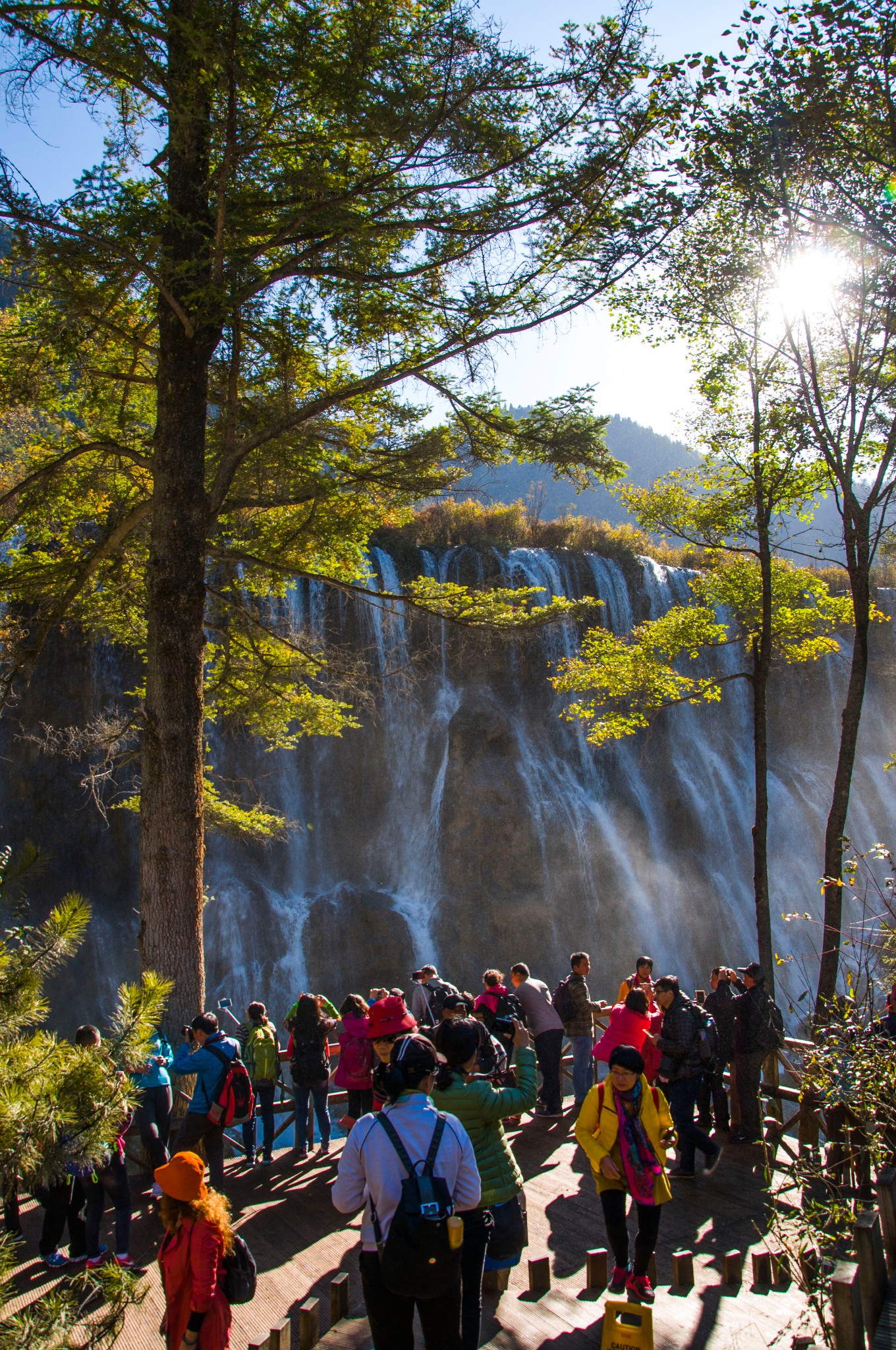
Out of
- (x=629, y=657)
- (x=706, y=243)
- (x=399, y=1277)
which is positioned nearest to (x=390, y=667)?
(x=629, y=657)

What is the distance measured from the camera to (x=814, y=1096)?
662 cm

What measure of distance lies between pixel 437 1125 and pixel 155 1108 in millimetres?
4209

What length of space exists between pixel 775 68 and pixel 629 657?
673 centimetres

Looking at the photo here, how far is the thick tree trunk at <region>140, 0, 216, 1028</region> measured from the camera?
23.8 ft

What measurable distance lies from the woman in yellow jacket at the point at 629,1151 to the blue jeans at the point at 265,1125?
371cm

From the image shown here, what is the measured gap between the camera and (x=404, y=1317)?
3.29 m

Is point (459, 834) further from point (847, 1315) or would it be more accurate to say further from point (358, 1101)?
point (847, 1315)

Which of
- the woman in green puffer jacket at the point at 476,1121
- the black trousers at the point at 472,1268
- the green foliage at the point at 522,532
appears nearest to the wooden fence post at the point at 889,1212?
the woman in green puffer jacket at the point at 476,1121

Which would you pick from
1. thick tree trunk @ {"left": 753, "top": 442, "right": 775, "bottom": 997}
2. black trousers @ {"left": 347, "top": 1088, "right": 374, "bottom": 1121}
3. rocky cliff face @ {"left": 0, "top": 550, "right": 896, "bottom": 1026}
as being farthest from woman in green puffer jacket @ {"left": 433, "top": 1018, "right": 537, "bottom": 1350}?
rocky cliff face @ {"left": 0, "top": 550, "right": 896, "bottom": 1026}

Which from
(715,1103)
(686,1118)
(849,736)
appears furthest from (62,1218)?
(849,736)

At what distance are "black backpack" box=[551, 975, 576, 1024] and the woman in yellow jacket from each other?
3.64 m

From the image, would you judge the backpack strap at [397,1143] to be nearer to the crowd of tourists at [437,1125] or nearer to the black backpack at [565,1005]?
the crowd of tourists at [437,1125]

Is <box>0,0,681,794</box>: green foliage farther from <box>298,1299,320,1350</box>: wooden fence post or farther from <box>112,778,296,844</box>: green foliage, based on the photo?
<box>298,1299,320,1350</box>: wooden fence post

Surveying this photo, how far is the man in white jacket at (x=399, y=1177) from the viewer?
321 centimetres
